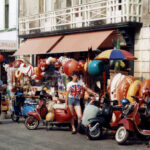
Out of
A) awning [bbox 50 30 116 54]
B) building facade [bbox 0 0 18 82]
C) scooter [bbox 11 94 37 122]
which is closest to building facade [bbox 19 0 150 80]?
awning [bbox 50 30 116 54]

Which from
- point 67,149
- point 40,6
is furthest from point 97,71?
point 40,6

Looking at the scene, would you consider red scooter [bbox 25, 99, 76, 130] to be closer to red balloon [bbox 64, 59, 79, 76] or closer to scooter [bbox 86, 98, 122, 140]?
scooter [bbox 86, 98, 122, 140]

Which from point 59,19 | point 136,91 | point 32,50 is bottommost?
point 136,91

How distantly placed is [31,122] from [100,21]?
722cm

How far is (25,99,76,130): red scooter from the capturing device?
464 inches

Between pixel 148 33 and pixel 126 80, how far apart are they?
351cm

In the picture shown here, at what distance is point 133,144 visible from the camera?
9.91 meters

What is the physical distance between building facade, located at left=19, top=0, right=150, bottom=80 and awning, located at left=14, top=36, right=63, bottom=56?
273mm

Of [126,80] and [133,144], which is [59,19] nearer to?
[126,80]

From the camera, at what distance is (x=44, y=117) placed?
12164 mm

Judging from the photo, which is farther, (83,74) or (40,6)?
(40,6)

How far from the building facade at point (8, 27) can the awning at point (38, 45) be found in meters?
1.25

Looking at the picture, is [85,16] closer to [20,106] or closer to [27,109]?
[20,106]

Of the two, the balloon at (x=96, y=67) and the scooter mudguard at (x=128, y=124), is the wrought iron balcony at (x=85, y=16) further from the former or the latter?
the scooter mudguard at (x=128, y=124)
